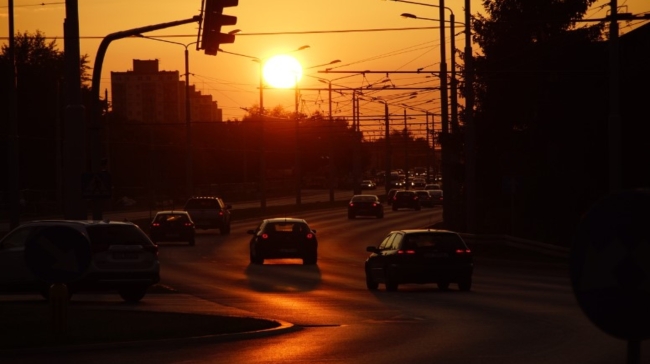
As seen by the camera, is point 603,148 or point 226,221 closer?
point 603,148

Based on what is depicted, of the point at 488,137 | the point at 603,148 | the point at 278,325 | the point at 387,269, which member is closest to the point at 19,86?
the point at 488,137

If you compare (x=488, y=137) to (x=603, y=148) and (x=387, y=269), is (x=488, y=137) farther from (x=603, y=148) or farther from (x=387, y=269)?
(x=387, y=269)

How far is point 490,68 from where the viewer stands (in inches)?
2248

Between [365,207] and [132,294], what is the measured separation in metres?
54.4

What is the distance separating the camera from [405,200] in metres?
92.5

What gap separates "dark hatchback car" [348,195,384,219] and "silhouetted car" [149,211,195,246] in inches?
1041

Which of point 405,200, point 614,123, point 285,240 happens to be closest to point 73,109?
point 614,123

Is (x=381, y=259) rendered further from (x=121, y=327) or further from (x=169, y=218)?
(x=169, y=218)

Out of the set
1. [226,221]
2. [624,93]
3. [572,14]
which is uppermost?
[572,14]

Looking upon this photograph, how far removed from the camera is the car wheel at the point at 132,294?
2531 cm

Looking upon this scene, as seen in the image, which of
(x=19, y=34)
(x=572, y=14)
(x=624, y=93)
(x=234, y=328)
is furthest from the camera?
(x=19, y=34)

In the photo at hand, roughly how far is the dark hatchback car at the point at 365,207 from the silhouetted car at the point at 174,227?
26450 mm

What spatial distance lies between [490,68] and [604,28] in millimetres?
5135

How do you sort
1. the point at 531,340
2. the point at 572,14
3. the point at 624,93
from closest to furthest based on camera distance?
1. the point at 531,340
2. the point at 624,93
3. the point at 572,14
